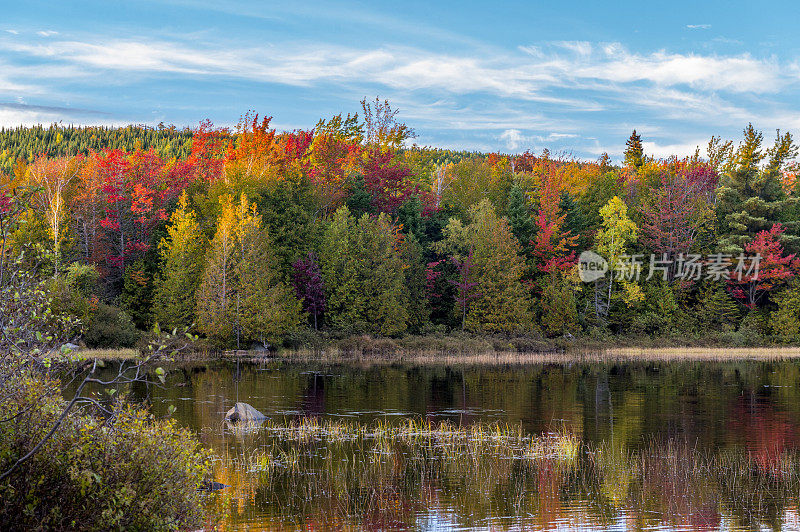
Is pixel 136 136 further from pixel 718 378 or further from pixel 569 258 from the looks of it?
pixel 718 378

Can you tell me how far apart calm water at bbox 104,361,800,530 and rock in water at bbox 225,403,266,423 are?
53cm

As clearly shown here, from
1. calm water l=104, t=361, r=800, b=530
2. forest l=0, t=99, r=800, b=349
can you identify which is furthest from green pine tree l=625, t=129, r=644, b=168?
calm water l=104, t=361, r=800, b=530

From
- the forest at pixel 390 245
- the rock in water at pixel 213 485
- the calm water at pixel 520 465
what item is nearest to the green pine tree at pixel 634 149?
the forest at pixel 390 245

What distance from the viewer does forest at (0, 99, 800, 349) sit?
191 ft

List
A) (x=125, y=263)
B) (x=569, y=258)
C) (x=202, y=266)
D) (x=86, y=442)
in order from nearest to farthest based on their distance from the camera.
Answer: (x=86, y=442) < (x=202, y=266) < (x=125, y=263) < (x=569, y=258)

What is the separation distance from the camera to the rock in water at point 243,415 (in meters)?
27.4

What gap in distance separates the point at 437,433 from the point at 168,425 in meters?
14.7

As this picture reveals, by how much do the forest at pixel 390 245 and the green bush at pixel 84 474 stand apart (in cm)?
4235

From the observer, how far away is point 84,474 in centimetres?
1034

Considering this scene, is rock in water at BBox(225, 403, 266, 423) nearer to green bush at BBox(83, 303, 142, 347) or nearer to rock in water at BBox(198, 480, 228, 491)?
rock in water at BBox(198, 480, 228, 491)

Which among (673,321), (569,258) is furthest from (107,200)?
(673,321)

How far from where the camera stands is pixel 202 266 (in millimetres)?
60500

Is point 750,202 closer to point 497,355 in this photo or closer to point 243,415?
point 497,355

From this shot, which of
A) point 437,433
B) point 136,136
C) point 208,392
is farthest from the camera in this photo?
point 136,136
